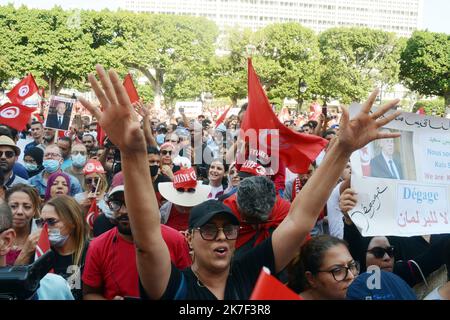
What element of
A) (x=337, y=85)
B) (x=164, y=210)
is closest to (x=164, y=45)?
(x=337, y=85)

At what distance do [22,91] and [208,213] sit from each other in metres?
8.69

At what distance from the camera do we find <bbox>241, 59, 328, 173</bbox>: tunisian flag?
508 cm

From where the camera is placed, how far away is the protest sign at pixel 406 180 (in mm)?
3102

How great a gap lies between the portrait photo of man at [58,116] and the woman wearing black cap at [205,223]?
673 cm

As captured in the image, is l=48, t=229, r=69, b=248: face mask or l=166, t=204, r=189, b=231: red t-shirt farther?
l=166, t=204, r=189, b=231: red t-shirt

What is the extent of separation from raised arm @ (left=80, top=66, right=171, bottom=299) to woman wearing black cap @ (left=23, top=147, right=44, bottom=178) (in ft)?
16.5

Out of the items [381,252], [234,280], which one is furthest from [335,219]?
[234,280]

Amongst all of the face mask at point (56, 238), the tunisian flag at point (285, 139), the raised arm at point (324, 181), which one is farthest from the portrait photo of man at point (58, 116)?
the raised arm at point (324, 181)

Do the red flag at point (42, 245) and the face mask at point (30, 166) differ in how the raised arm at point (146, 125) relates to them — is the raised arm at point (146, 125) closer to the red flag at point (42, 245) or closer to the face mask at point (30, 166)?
the face mask at point (30, 166)

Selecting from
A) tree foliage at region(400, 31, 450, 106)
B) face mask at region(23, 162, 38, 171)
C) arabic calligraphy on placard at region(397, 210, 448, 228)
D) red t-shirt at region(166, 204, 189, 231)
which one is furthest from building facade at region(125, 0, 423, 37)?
arabic calligraphy on placard at region(397, 210, 448, 228)

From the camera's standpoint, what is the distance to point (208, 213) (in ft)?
7.70

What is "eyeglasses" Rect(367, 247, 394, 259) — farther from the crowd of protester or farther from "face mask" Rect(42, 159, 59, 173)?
"face mask" Rect(42, 159, 59, 173)

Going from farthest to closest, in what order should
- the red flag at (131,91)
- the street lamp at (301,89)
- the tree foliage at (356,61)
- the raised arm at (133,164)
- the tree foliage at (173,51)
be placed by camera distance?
the tree foliage at (356,61) → the tree foliage at (173,51) → the street lamp at (301,89) → the red flag at (131,91) → the raised arm at (133,164)

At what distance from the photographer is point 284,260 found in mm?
2506
